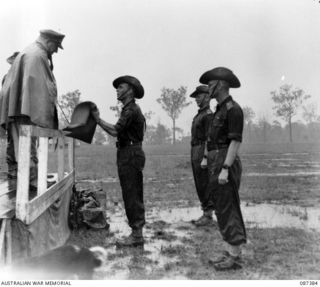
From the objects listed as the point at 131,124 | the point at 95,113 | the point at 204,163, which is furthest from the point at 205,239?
the point at 95,113

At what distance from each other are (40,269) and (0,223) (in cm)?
71

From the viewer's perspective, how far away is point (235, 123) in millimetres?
4258

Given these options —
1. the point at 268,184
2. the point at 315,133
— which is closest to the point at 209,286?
the point at 268,184

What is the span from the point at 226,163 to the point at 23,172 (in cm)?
206

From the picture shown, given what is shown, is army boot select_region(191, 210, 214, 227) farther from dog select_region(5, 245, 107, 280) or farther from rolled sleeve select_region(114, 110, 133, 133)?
dog select_region(5, 245, 107, 280)

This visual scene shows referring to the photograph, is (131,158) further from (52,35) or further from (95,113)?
(52,35)

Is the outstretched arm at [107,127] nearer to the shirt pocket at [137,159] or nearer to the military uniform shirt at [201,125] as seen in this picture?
the shirt pocket at [137,159]

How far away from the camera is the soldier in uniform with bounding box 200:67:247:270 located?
13.9 feet

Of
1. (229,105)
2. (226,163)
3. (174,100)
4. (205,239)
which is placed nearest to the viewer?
(226,163)

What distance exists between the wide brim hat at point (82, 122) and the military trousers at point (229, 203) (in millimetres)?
1530

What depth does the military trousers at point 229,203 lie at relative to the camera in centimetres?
424

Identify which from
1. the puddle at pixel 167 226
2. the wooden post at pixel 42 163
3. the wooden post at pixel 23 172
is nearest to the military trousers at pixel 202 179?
the puddle at pixel 167 226

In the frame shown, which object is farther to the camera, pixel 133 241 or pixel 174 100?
pixel 174 100

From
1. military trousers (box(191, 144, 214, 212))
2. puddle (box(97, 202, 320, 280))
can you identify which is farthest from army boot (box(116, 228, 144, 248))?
military trousers (box(191, 144, 214, 212))
